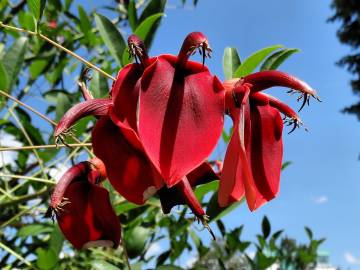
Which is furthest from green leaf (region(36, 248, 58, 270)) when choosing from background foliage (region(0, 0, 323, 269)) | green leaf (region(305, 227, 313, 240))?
green leaf (region(305, 227, 313, 240))

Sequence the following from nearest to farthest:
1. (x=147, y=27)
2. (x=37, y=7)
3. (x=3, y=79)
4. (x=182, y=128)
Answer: (x=182, y=128) < (x=37, y=7) < (x=147, y=27) < (x=3, y=79)

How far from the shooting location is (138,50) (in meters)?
0.38

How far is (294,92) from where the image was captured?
422 mm

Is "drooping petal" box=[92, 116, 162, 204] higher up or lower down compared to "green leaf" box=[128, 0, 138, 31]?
lower down

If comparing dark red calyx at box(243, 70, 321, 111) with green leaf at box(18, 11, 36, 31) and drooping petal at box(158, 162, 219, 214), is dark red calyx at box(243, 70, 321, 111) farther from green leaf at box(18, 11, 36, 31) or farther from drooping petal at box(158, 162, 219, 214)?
green leaf at box(18, 11, 36, 31)

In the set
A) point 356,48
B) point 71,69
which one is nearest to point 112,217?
point 71,69

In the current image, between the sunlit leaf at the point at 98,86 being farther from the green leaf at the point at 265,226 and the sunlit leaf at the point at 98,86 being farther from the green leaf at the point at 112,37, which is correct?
the green leaf at the point at 265,226

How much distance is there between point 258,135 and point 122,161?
0.34ft

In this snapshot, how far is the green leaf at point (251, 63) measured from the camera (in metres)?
0.60

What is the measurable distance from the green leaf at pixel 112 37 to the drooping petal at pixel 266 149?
373 mm

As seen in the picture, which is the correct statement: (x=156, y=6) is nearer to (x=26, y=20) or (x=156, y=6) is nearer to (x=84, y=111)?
(x=84, y=111)

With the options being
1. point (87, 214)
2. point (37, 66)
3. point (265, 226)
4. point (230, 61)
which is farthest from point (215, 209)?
point (37, 66)

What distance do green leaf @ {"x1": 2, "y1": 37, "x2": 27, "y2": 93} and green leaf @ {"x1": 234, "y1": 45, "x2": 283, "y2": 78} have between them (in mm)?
435

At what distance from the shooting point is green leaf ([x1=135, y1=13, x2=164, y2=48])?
0.69 m
